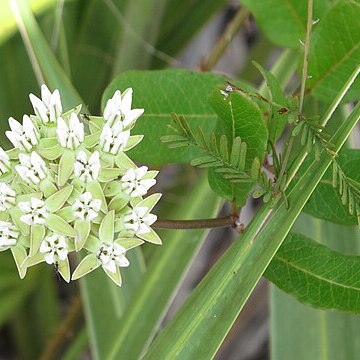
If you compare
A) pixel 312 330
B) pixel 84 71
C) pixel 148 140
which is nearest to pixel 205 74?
pixel 148 140

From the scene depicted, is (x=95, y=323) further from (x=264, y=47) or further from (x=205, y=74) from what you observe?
(x=264, y=47)

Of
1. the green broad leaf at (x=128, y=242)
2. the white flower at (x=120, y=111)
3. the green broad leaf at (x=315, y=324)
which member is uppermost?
the white flower at (x=120, y=111)

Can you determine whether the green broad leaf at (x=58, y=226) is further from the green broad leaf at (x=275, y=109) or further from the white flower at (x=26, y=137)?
the green broad leaf at (x=275, y=109)

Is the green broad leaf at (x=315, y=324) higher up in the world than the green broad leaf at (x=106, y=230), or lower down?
lower down

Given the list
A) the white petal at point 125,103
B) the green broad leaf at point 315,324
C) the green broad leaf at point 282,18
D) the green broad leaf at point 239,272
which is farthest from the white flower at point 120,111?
the green broad leaf at point 315,324

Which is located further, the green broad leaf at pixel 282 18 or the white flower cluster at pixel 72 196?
the green broad leaf at pixel 282 18

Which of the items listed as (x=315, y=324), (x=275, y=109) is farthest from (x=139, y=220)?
(x=315, y=324)

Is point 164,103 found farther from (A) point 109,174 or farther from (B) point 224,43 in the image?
(B) point 224,43
